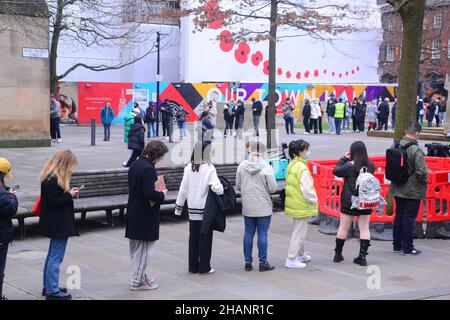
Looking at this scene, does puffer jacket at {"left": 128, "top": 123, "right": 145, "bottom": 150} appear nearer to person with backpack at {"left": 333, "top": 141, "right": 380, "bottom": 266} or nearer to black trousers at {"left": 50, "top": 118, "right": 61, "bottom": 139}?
person with backpack at {"left": 333, "top": 141, "right": 380, "bottom": 266}

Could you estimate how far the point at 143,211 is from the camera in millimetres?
7609

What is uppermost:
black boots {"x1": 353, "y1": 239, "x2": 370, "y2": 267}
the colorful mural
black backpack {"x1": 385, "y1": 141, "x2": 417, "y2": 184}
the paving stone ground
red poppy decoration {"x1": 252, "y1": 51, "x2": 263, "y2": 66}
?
red poppy decoration {"x1": 252, "y1": 51, "x2": 263, "y2": 66}

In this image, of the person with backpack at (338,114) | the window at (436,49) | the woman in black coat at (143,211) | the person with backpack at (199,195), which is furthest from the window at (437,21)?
the woman in black coat at (143,211)

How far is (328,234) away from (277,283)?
3.27 meters

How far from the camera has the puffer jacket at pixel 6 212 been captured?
6.72m

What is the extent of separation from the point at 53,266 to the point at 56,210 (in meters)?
0.58

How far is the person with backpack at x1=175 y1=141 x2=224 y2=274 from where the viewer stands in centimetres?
839

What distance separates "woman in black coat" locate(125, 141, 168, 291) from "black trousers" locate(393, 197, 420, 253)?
374cm

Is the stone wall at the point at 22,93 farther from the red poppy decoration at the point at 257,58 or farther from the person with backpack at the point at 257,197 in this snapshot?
the red poppy decoration at the point at 257,58

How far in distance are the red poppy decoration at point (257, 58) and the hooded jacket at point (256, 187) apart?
39.9 metres

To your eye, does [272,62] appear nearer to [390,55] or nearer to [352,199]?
[352,199]

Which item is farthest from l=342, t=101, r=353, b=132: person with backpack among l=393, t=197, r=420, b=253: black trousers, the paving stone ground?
l=393, t=197, r=420, b=253: black trousers
